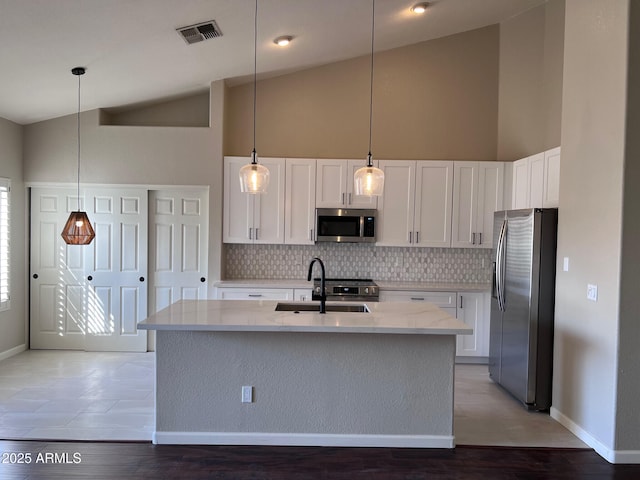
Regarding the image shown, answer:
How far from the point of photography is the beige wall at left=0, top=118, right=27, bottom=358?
198 inches

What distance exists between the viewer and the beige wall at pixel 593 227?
2977 millimetres

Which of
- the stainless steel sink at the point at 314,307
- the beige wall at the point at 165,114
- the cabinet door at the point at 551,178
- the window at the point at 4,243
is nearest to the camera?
the stainless steel sink at the point at 314,307

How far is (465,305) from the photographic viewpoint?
16.8ft

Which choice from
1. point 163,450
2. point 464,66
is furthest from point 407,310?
point 464,66

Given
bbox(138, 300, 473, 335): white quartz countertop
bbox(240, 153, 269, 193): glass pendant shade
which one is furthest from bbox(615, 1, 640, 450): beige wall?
bbox(240, 153, 269, 193): glass pendant shade

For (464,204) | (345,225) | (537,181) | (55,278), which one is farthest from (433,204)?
(55,278)

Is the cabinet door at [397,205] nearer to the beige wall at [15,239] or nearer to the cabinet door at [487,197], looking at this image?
the cabinet door at [487,197]

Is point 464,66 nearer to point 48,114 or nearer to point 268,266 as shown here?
point 268,266

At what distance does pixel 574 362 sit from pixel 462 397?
1.10m

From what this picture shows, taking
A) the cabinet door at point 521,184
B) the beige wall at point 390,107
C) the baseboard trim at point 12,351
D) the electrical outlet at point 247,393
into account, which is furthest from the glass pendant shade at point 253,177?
the baseboard trim at point 12,351

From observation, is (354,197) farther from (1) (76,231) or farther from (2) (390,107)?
(1) (76,231)

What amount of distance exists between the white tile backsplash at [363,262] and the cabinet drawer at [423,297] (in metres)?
0.55

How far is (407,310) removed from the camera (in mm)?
3420

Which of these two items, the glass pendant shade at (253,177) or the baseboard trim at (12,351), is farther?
the baseboard trim at (12,351)
